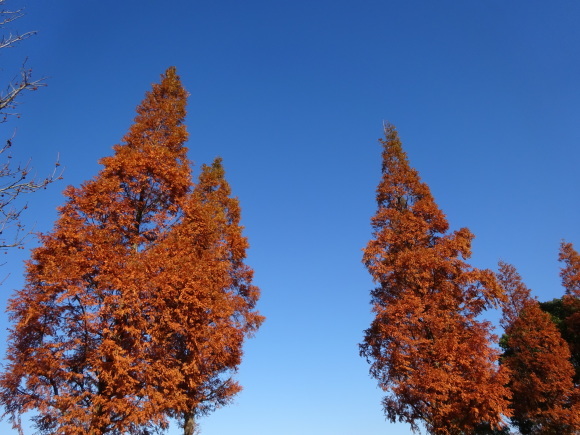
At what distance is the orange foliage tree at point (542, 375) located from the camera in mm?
21844

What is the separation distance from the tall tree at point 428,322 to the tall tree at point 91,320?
8450mm

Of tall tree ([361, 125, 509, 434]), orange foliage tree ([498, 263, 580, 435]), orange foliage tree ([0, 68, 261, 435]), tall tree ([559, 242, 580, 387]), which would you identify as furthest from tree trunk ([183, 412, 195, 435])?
tall tree ([559, 242, 580, 387])

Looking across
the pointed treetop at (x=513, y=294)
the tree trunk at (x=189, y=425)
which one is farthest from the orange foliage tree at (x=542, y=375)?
the tree trunk at (x=189, y=425)

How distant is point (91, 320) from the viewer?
915cm

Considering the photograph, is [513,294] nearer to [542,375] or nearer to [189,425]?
[542,375]

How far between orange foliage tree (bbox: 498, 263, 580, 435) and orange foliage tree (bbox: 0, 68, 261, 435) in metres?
19.9

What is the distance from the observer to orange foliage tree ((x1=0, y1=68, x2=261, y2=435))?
8.67 meters

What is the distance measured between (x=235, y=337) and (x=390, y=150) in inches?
459

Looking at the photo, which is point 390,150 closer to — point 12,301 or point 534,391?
point 12,301

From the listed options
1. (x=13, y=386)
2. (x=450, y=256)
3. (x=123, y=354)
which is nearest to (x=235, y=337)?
(x=123, y=354)

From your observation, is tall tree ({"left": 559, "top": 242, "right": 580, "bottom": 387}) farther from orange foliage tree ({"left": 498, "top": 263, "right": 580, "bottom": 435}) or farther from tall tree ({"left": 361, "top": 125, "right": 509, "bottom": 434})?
tall tree ({"left": 361, "top": 125, "right": 509, "bottom": 434})

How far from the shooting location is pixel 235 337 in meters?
13.0

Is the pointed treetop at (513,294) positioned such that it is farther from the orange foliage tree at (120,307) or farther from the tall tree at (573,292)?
the orange foliage tree at (120,307)

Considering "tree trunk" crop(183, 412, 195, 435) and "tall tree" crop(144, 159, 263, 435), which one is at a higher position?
"tall tree" crop(144, 159, 263, 435)
